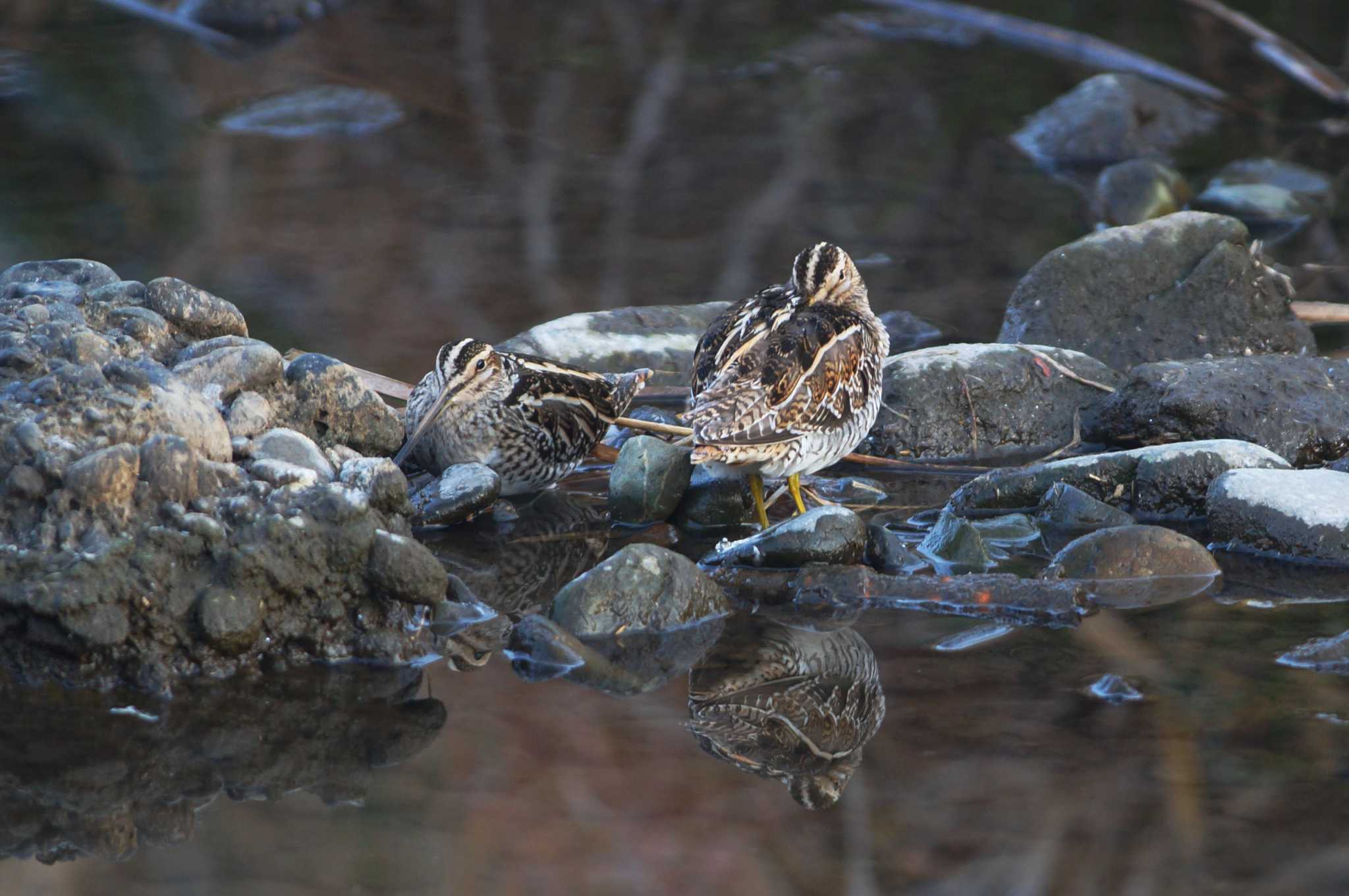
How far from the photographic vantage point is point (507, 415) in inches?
267

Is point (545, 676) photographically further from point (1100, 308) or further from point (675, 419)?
point (1100, 308)

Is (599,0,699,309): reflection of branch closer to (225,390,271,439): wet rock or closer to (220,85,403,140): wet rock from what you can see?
(220,85,403,140): wet rock

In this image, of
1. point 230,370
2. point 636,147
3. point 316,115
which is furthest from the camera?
point 316,115

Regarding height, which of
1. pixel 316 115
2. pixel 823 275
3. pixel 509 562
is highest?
pixel 823 275

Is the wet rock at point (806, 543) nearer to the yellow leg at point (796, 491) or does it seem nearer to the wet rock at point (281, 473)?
the yellow leg at point (796, 491)

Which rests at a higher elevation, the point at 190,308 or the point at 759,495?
the point at 190,308

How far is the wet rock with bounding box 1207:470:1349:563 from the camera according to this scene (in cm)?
595

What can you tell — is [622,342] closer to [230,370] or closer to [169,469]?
[230,370]

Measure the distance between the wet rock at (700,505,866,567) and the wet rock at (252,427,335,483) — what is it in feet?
4.88

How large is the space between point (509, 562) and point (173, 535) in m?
1.57


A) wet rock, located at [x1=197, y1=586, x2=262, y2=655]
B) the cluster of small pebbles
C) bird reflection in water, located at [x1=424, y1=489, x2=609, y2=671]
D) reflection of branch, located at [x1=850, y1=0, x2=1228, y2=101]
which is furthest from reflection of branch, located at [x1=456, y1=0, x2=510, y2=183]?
wet rock, located at [x1=197, y1=586, x2=262, y2=655]

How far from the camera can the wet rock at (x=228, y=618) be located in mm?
4949

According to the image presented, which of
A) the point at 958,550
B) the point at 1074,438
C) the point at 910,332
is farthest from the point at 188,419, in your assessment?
the point at 910,332

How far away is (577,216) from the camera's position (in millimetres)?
11398
